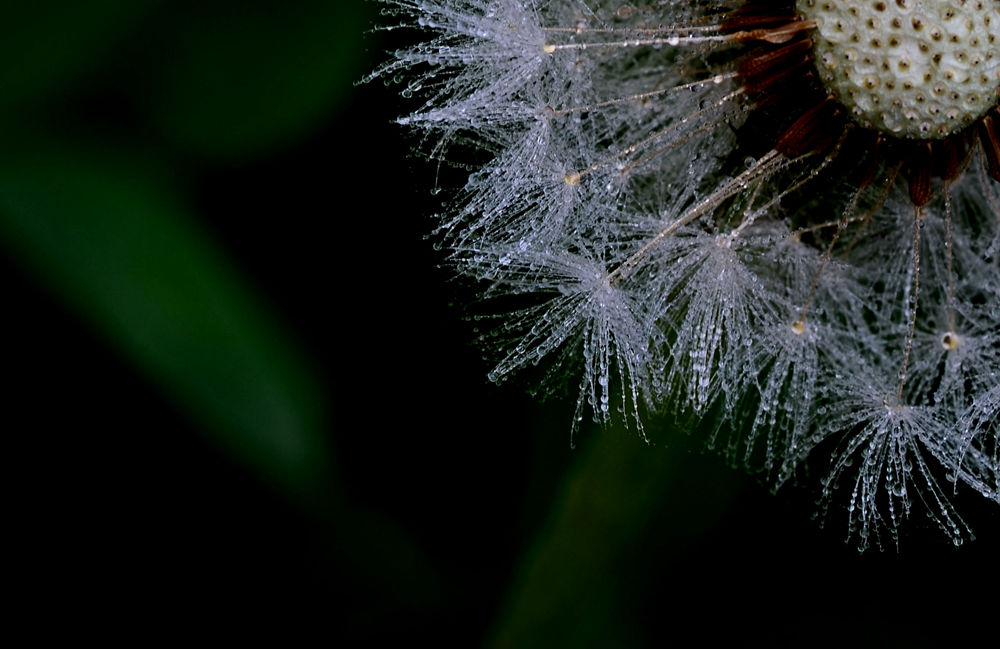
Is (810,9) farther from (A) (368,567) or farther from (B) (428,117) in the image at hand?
(A) (368,567)

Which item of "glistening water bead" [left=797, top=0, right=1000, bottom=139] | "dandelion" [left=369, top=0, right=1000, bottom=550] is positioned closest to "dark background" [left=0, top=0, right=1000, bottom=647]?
"dandelion" [left=369, top=0, right=1000, bottom=550]

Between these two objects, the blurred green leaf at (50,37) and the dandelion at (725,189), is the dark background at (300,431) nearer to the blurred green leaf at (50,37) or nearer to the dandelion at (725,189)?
the blurred green leaf at (50,37)

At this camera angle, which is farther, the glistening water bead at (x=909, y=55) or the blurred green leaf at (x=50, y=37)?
the blurred green leaf at (x=50, y=37)

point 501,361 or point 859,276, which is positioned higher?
point 859,276

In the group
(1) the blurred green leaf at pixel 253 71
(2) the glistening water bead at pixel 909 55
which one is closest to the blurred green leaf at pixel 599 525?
(2) the glistening water bead at pixel 909 55

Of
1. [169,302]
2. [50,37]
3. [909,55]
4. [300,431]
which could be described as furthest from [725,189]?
[50,37]

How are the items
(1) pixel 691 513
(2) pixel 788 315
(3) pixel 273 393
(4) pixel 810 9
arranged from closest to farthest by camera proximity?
(4) pixel 810 9 → (2) pixel 788 315 → (3) pixel 273 393 → (1) pixel 691 513

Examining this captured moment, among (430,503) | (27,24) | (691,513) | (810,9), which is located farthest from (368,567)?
(810,9)

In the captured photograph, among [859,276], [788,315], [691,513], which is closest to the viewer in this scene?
[788,315]
